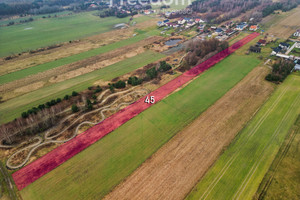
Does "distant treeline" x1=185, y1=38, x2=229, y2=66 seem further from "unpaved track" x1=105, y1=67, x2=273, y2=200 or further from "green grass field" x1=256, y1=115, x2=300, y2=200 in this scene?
"green grass field" x1=256, y1=115, x2=300, y2=200

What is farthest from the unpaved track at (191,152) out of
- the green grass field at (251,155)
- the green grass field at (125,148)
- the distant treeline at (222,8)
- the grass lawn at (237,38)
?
the distant treeline at (222,8)

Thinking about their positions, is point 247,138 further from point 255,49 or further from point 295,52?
point 295,52

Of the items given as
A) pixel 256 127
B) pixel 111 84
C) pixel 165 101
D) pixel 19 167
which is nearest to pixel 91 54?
pixel 111 84

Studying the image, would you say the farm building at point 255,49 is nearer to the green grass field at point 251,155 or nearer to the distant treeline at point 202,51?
the distant treeline at point 202,51

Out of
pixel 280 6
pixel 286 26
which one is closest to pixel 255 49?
pixel 286 26

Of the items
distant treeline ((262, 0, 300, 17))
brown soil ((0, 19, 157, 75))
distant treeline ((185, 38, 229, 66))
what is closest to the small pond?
distant treeline ((185, 38, 229, 66))

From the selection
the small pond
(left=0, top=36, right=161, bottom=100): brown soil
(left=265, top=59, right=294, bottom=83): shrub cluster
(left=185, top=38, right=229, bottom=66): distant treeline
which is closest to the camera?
(left=265, top=59, right=294, bottom=83): shrub cluster
